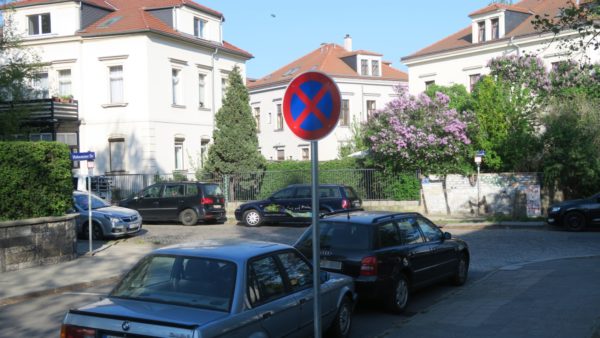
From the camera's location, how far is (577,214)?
22.0m

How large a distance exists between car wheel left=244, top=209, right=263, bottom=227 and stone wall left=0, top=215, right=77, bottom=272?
33.8ft

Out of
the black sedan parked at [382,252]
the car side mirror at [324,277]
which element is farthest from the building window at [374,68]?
the car side mirror at [324,277]

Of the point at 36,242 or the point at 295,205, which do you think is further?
the point at 295,205

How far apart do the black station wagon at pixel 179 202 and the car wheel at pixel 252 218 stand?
4.20 feet

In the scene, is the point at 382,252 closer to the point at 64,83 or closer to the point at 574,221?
the point at 574,221

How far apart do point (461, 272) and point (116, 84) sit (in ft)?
87.2

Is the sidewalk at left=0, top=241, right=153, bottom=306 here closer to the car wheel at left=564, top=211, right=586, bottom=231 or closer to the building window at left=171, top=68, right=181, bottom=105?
the car wheel at left=564, top=211, right=586, bottom=231

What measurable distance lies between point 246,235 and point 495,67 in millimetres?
21791

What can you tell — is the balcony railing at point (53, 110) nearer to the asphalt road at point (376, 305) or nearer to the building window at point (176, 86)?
the building window at point (176, 86)

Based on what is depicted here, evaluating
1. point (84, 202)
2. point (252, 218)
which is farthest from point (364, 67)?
point (84, 202)

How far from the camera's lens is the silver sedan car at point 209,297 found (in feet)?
17.4

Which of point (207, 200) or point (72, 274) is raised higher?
point (207, 200)

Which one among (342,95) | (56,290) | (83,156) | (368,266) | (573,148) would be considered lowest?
(56,290)

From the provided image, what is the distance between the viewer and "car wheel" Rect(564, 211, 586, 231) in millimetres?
21922
